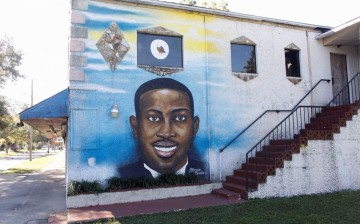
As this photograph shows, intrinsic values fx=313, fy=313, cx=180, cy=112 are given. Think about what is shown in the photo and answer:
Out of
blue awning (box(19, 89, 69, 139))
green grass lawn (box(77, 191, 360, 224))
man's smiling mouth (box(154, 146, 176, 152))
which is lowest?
green grass lawn (box(77, 191, 360, 224))

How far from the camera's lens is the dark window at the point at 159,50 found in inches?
392

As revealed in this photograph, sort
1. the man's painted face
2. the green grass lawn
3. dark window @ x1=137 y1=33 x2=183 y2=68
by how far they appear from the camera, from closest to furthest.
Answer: the green grass lawn, the man's painted face, dark window @ x1=137 y1=33 x2=183 y2=68

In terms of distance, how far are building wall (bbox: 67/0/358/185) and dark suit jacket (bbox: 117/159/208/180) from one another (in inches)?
6.0

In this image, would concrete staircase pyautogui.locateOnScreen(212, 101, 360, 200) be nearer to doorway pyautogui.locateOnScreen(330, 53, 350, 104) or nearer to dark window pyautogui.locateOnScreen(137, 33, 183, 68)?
doorway pyautogui.locateOnScreen(330, 53, 350, 104)

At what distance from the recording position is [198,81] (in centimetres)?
1043

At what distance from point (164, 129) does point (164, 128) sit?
0.03 m

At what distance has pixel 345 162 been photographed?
389 inches

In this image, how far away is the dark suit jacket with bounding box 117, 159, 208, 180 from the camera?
9.31 m

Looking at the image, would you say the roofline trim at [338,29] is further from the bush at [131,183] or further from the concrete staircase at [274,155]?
the bush at [131,183]

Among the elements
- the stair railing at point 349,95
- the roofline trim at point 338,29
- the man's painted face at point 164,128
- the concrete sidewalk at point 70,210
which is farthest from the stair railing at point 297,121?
the concrete sidewalk at point 70,210

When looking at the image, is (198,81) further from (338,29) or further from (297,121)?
(338,29)

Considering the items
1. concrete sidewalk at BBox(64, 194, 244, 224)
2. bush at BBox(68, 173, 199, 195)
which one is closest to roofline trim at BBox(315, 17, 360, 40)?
concrete sidewalk at BBox(64, 194, 244, 224)

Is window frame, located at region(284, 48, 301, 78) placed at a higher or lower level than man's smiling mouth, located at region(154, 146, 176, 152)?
higher

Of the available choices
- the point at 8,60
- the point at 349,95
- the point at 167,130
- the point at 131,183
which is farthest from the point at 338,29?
the point at 8,60
